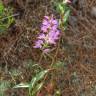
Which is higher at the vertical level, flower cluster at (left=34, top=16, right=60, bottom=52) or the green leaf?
flower cluster at (left=34, top=16, right=60, bottom=52)

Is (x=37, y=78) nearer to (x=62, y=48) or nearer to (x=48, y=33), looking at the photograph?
(x=48, y=33)

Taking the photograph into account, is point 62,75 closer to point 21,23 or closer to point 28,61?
point 28,61

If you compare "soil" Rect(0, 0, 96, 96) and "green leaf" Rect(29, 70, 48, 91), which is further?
"soil" Rect(0, 0, 96, 96)

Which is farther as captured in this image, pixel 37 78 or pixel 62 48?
pixel 62 48

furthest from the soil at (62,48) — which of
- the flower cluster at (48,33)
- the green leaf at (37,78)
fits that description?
the flower cluster at (48,33)

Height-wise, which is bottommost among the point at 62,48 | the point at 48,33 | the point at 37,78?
the point at 37,78

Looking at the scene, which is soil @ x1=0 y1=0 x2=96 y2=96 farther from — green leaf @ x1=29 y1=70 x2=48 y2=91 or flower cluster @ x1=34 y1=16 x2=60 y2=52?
flower cluster @ x1=34 y1=16 x2=60 y2=52

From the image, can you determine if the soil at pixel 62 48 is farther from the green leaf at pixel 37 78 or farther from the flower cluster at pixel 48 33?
the flower cluster at pixel 48 33

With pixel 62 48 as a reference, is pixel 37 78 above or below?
below

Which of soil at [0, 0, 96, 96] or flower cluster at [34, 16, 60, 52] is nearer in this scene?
flower cluster at [34, 16, 60, 52]

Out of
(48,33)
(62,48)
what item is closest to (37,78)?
(48,33)

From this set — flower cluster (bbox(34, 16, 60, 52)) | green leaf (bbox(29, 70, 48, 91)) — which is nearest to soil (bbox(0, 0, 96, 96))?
green leaf (bbox(29, 70, 48, 91))

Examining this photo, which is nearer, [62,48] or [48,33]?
[48,33]
